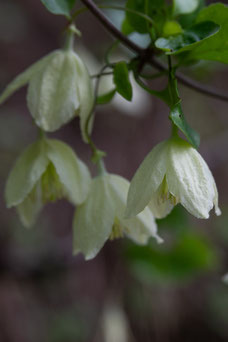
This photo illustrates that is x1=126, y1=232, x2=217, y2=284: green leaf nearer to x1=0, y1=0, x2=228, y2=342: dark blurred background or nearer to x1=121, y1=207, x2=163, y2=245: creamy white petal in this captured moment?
x1=0, y1=0, x2=228, y2=342: dark blurred background

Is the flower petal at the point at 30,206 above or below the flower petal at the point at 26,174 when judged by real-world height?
below

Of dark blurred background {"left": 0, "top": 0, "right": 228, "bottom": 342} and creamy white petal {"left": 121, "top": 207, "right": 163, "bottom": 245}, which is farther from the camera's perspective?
dark blurred background {"left": 0, "top": 0, "right": 228, "bottom": 342}

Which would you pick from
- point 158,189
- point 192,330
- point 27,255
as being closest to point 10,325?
point 27,255

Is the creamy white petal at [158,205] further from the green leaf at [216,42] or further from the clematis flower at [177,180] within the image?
the green leaf at [216,42]

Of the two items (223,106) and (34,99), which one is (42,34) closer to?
(223,106)

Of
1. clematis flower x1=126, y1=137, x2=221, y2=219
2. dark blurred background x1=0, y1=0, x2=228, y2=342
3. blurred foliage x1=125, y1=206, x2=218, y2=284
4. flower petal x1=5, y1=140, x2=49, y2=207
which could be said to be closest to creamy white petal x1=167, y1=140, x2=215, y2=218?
clematis flower x1=126, y1=137, x2=221, y2=219

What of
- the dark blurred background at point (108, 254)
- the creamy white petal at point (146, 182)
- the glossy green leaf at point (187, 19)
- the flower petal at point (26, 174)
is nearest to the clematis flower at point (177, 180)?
the creamy white petal at point (146, 182)
